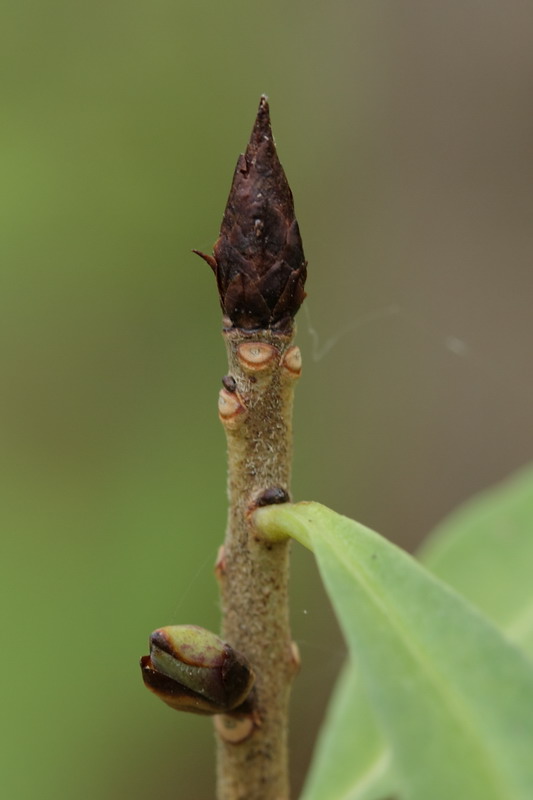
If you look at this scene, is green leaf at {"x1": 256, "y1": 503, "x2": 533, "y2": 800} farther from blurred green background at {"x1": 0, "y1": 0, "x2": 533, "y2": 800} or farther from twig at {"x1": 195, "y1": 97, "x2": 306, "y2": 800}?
blurred green background at {"x1": 0, "y1": 0, "x2": 533, "y2": 800}

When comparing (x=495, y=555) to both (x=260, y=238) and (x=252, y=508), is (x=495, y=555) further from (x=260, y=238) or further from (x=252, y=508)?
(x=260, y=238)

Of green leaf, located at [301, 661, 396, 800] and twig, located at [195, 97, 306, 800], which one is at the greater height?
twig, located at [195, 97, 306, 800]

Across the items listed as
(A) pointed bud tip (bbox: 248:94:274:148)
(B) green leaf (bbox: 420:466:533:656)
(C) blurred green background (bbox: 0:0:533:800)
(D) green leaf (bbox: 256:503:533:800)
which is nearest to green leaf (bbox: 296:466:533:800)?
(B) green leaf (bbox: 420:466:533:656)

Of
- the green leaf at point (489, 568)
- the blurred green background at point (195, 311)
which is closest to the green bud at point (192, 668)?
the green leaf at point (489, 568)

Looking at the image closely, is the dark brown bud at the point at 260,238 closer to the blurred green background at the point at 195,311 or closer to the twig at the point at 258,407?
the twig at the point at 258,407

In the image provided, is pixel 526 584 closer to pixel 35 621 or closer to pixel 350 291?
pixel 35 621

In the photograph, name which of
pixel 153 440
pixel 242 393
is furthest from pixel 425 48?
pixel 242 393

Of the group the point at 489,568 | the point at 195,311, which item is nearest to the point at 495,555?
the point at 489,568
